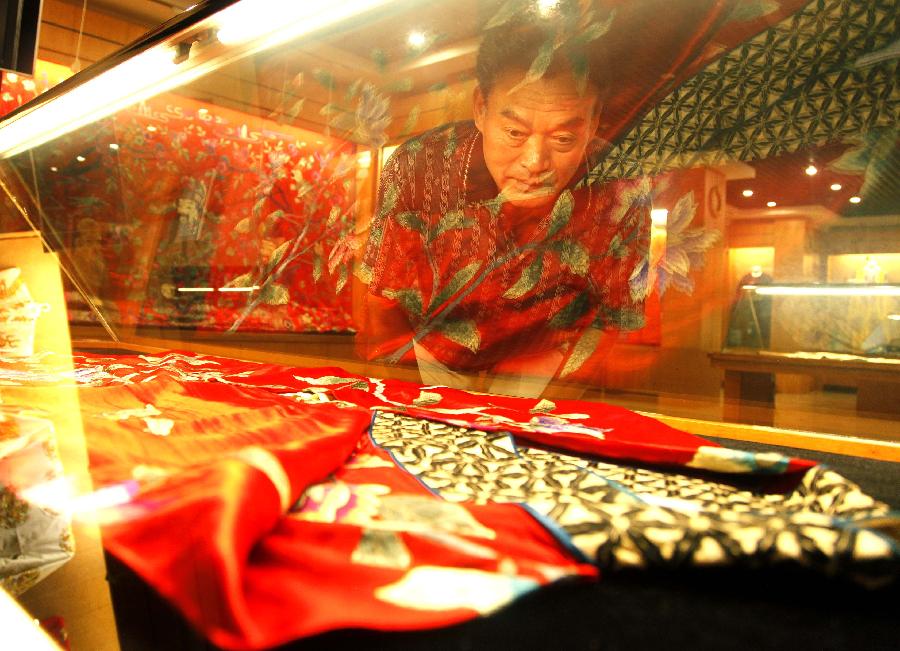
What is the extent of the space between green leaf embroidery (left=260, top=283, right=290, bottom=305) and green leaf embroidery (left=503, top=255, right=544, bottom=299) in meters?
1.08

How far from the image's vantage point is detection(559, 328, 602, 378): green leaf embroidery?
1482 millimetres

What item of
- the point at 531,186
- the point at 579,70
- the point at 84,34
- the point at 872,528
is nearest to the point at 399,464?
the point at 872,528

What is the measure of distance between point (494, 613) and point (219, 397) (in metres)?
1.02

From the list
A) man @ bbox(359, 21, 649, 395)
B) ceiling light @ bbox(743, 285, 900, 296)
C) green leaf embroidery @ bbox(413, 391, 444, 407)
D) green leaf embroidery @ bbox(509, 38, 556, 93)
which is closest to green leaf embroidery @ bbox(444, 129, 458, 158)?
man @ bbox(359, 21, 649, 395)

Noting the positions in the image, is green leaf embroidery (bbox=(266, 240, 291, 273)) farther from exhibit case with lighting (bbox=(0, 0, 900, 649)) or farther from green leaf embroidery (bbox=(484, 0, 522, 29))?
green leaf embroidery (bbox=(484, 0, 522, 29))

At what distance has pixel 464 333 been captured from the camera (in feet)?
5.70

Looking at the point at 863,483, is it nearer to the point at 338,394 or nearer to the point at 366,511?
the point at 366,511

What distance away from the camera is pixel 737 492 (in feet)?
2.79

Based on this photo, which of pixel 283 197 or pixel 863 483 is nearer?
pixel 863 483

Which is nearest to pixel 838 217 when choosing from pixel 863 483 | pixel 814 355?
pixel 814 355

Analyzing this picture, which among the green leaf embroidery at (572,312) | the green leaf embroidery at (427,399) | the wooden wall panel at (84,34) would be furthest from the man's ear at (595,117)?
the wooden wall panel at (84,34)

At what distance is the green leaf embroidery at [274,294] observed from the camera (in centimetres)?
237

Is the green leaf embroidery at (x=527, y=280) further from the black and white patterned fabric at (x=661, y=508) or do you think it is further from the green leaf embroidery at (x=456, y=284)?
the black and white patterned fabric at (x=661, y=508)

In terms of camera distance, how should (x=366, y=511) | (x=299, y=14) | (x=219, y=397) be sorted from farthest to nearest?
(x=299, y=14)
(x=219, y=397)
(x=366, y=511)
